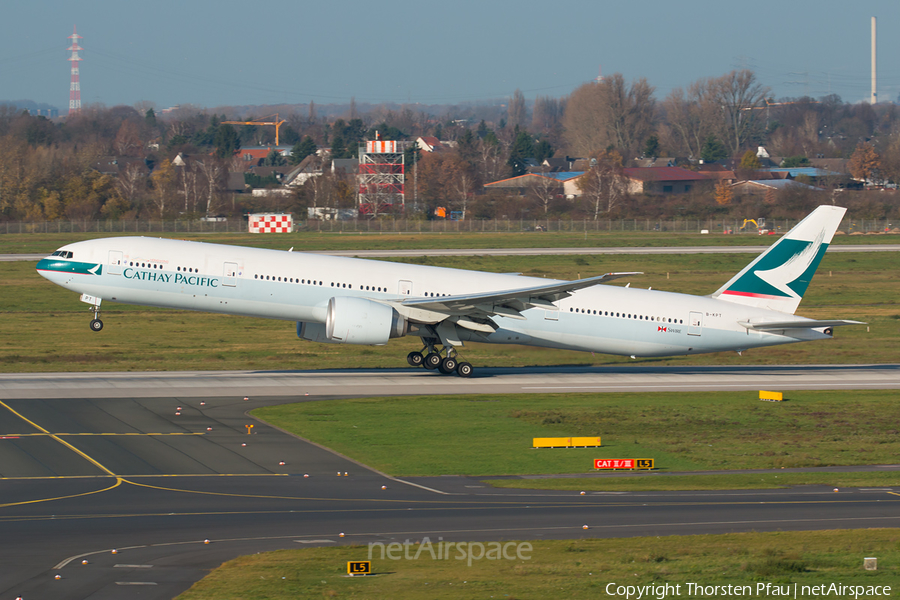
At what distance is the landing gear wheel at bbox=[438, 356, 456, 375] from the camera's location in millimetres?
44031

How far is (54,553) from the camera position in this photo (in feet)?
60.0

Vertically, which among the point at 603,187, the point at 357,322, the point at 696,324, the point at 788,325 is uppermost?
the point at 603,187

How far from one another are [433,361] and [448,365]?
775 millimetres

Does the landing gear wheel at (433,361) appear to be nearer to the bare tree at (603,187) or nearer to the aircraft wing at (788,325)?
the aircraft wing at (788,325)

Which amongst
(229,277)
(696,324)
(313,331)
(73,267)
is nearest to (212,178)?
(73,267)

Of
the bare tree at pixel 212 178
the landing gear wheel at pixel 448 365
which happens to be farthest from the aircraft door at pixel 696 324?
the bare tree at pixel 212 178

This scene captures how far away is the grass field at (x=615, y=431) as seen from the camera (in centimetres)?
2814

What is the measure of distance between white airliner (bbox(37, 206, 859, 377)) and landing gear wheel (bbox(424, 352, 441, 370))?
0.06 m

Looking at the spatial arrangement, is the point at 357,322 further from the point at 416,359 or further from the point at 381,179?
the point at 381,179

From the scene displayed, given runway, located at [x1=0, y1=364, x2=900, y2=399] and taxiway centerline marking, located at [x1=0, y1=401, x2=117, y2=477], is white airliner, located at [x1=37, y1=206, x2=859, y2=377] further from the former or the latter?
taxiway centerline marking, located at [x1=0, y1=401, x2=117, y2=477]

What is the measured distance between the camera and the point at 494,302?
135ft

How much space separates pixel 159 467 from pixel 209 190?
445 feet

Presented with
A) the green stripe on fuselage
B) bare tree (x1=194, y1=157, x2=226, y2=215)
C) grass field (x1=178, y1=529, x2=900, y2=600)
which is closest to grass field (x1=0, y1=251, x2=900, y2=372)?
the green stripe on fuselage

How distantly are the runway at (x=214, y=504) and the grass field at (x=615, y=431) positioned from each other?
164 centimetres
